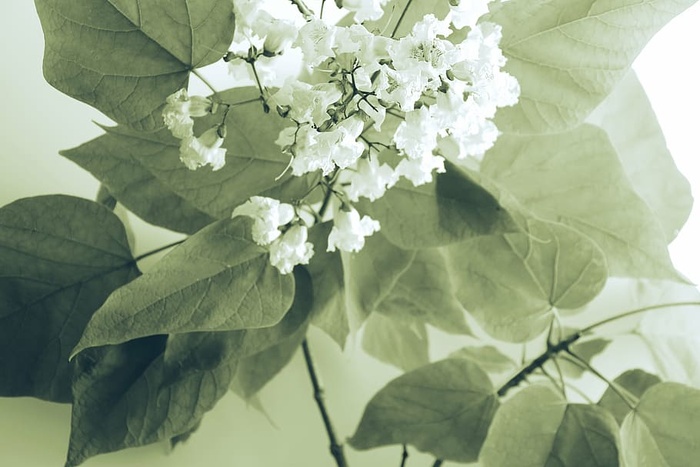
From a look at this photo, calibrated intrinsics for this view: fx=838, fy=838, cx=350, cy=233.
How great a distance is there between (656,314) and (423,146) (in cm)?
41

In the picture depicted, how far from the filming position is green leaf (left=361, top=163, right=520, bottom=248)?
0.54 meters

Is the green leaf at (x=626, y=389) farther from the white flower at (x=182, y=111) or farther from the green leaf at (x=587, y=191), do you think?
the white flower at (x=182, y=111)

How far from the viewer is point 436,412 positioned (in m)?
0.62

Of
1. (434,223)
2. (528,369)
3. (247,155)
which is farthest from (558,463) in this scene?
(247,155)

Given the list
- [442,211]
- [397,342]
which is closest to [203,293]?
[442,211]

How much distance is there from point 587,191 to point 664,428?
0.19 m

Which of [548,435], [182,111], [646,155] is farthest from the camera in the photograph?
[646,155]

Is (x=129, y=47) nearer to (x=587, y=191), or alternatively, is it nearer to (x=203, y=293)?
(x=203, y=293)

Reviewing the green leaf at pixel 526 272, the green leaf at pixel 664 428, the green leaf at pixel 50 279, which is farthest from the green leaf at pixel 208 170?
the green leaf at pixel 664 428

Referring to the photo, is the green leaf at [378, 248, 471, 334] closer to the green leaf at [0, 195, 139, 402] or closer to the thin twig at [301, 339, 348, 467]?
the thin twig at [301, 339, 348, 467]

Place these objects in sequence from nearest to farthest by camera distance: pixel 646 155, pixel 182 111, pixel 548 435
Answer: pixel 182 111 → pixel 548 435 → pixel 646 155

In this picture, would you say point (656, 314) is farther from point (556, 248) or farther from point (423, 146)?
point (423, 146)

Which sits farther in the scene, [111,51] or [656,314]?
[656,314]

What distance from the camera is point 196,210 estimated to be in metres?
0.62
